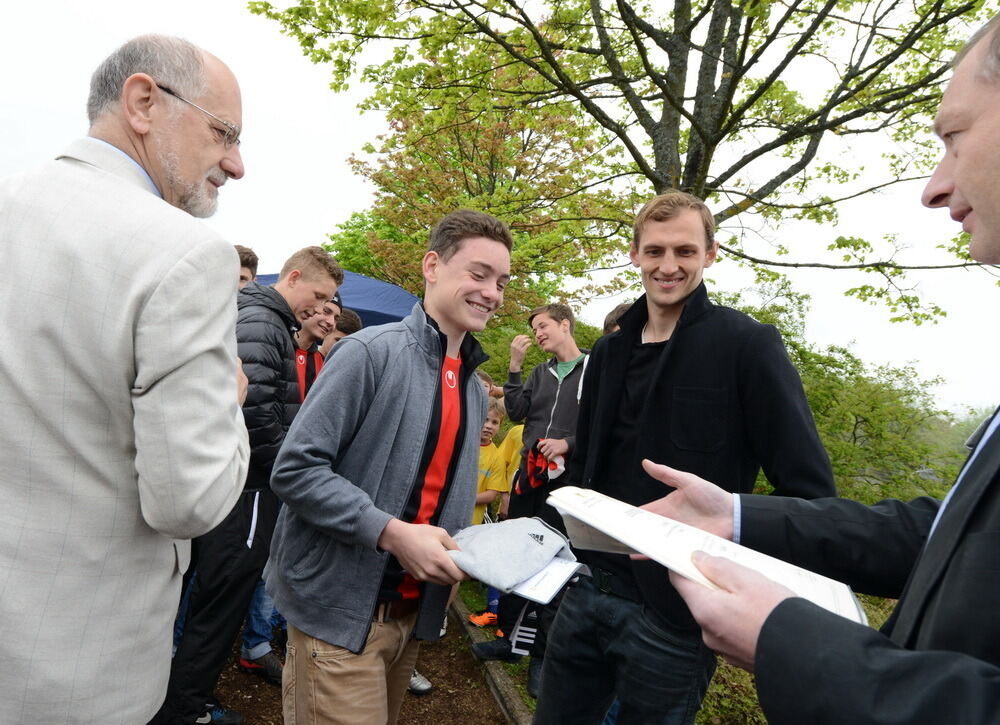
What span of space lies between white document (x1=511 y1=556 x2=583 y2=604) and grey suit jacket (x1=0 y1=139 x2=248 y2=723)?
0.84 m

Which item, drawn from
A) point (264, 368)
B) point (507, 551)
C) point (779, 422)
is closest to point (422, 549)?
point (507, 551)

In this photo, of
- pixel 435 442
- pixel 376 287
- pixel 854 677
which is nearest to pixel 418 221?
pixel 376 287

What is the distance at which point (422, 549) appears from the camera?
74.2 inches

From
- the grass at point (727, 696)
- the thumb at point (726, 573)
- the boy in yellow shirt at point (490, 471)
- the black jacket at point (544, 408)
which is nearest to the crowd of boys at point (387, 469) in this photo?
the thumb at point (726, 573)

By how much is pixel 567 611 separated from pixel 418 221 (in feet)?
55.2

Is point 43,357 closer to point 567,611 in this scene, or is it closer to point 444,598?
point 444,598

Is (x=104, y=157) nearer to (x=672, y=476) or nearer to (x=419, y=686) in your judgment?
(x=672, y=476)

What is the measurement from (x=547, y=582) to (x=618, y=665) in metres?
0.79

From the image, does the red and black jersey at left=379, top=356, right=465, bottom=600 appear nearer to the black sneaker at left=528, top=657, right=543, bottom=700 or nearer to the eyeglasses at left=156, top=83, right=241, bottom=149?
the eyeglasses at left=156, top=83, right=241, bottom=149

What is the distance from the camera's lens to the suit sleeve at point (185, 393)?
1344 millimetres

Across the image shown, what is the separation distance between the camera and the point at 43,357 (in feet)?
4.44

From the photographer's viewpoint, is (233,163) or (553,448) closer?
(233,163)

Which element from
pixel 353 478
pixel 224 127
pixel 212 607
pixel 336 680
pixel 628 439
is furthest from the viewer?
pixel 212 607

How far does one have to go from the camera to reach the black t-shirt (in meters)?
2.43
